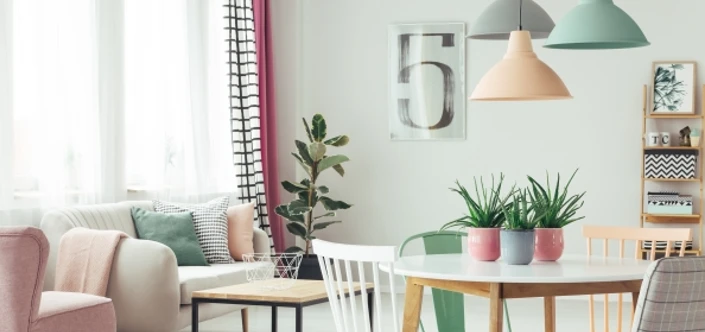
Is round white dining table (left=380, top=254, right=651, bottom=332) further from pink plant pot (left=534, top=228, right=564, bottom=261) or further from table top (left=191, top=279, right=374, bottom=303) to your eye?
table top (left=191, top=279, right=374, bottom=303)

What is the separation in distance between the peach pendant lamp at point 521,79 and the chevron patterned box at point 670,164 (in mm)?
3905

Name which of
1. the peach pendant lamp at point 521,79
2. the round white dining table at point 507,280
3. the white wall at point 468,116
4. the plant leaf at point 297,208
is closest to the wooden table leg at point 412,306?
the round white dining table at point 507,280

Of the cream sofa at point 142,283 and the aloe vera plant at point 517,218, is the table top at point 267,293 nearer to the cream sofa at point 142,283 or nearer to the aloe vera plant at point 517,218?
the cream sofa at point 142,283

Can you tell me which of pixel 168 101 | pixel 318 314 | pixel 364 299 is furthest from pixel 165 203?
pixel 364 299

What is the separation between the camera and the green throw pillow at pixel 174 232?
19.9 feet

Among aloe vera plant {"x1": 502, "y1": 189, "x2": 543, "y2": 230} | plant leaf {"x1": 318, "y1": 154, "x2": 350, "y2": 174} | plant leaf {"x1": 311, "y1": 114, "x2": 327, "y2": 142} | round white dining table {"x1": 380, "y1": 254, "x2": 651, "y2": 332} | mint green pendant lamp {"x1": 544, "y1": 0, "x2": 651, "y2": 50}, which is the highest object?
mint green pendant lamp {"x1": 544, "y1": 0, "x2": 651, "y2": 50}

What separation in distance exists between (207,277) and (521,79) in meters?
2.46

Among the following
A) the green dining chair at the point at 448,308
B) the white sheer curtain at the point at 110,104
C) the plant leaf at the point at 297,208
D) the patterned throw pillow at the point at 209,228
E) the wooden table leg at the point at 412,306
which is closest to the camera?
the wooden table leg at the point at 412,306

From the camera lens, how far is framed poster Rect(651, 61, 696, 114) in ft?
25.0

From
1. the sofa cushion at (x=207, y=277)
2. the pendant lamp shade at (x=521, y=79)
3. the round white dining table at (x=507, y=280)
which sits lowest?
the sofa cushion at (x=207, y=277)

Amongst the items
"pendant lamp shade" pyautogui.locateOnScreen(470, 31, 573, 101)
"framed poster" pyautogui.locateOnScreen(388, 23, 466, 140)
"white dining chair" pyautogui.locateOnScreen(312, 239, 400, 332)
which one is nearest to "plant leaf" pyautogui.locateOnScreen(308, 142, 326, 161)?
"framed poster" pyautogui.locateOnScreen(388, 23, 466, 140)

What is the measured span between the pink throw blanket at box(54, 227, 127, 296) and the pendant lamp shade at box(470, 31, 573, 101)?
2201mm

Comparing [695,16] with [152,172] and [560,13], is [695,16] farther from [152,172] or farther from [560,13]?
[152,172]

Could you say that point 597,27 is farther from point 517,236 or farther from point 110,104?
point 110,104
